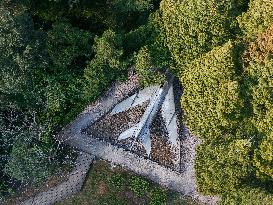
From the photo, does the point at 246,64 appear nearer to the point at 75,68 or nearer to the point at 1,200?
the point at 75,68

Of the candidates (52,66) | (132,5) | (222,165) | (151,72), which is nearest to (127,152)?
(151,72)

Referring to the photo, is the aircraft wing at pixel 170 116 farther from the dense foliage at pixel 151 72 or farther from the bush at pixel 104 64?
the bush at pixel 104 64

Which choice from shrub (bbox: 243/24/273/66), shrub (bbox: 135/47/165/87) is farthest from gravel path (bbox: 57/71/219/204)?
shrub (bbox: 243/24/273/66)

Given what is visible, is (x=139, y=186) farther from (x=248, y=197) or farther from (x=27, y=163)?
(x=248, y=197)

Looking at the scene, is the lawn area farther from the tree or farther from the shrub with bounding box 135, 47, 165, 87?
→ the tree

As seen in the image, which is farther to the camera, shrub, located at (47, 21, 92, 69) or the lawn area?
the lawn area

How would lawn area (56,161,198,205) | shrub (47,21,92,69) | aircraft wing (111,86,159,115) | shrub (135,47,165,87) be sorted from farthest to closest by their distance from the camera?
aircraft wing (111,86,159,115) → lawn area (56,161,198,205) → shrub (47,21,92,69) → shrub (135,47,165,87)

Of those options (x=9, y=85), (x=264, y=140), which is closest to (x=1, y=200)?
(x=9, y=85)
